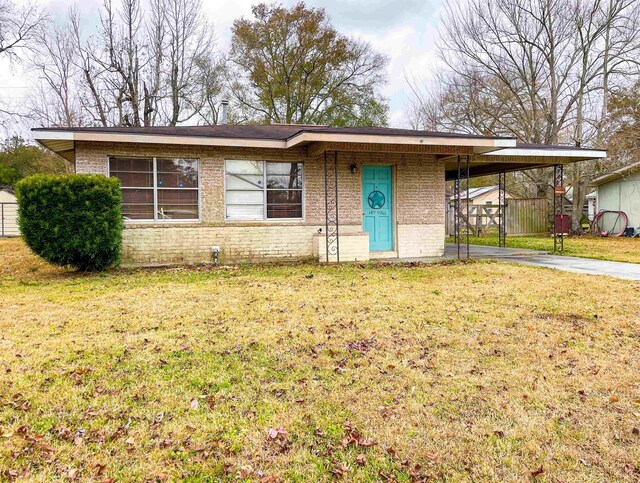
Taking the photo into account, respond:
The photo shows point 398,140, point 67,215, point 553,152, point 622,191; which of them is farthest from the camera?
point 622,191

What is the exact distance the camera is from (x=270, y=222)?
34.9 feet

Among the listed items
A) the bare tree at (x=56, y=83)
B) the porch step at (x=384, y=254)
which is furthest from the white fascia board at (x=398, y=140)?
the bare tree at (x=56, y=83)

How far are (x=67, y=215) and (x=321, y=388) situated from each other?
22.5ft

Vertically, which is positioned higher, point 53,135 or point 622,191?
point 53,135

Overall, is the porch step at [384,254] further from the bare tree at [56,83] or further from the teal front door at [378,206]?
the bare tree at [56,83]

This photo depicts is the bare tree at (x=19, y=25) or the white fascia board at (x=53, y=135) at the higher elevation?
the bare tree at (x=19, y=25)

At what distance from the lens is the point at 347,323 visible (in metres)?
5.04

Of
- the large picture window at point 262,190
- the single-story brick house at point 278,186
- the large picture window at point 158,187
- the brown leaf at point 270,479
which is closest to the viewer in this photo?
the brown leaf at point 270,479

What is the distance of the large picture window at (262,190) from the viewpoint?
1046 centimetres

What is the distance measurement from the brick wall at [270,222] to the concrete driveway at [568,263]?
4.77 feet

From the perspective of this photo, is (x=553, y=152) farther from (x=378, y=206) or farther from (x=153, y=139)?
(x=153, y=139)

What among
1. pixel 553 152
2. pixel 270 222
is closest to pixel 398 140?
pixel 270 222

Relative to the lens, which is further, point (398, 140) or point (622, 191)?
point (622, 191)

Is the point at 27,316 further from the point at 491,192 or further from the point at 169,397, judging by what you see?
the point at 491,192
